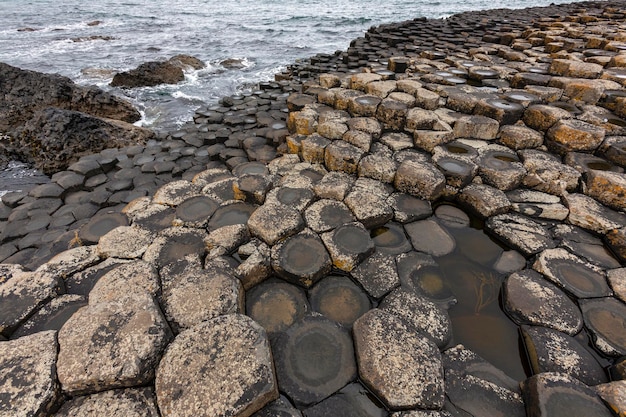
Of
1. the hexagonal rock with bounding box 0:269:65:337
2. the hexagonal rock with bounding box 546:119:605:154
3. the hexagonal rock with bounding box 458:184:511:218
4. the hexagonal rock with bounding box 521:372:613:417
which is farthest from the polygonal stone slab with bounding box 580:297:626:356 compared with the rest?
the hexagonal rock with bounding box 0:269:65:337

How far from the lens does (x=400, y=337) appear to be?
2.03 m

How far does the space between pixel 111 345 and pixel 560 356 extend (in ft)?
9.72

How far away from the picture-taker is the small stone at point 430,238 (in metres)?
2.88

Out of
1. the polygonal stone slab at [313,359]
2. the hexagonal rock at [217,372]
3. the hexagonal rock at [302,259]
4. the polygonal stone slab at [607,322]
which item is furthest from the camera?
the hexagonal rock at [302,259]

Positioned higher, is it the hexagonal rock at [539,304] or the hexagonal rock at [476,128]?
the hexagonal rock at [476,128]

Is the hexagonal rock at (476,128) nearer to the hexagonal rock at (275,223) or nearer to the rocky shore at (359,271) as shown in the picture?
the rocky shore at (359,271)

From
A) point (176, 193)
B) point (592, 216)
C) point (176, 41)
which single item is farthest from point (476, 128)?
point (176, 41)

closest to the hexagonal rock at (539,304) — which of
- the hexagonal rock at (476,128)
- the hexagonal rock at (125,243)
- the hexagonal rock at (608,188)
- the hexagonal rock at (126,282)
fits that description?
the hexagonal rock at (608,188)

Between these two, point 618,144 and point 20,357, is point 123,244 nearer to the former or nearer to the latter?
point 20,357

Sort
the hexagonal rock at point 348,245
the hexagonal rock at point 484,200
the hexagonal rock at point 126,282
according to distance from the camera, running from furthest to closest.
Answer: the hexagonal rock at point 484,200, the hexagonal rock at point 348,245, the hexagonal rock at point 126,282

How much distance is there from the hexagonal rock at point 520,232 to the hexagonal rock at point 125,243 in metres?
3.58

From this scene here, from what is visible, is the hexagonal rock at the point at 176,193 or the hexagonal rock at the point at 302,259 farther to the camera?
the hexagonal rock at the point at 176,193

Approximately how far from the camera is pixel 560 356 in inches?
79.0

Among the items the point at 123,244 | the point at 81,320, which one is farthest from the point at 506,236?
the point at 123,244
